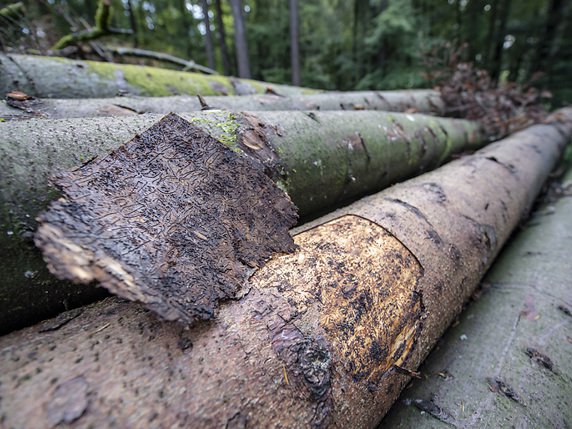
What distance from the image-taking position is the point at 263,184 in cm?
115

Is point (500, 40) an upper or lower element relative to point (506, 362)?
upper

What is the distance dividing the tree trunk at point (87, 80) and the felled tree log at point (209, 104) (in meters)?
Result: 0.52

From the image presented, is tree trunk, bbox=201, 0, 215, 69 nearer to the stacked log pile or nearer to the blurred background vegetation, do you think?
the blurred background vegetation

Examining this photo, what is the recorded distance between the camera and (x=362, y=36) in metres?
12.1

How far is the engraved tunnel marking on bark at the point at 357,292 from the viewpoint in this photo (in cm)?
91

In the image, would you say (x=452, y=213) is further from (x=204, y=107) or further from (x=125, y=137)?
(x=125, y=137)

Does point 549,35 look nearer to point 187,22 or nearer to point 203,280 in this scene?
point 203,280

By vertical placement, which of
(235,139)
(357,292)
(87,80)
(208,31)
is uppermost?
(208,31)

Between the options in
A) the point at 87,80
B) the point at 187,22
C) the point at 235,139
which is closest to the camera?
the point at 235,139

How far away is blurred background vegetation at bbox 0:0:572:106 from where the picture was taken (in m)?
8.49

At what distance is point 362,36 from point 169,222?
1362 cm

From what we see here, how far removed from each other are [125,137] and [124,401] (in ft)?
2.66

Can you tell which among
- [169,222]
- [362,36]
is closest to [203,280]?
[169,222]

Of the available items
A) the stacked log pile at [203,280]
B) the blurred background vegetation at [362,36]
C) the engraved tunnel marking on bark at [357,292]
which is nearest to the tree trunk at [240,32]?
the blurred background vegetation at [362,36]
